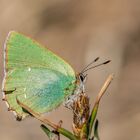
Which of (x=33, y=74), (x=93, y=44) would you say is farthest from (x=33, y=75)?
(x=93, y=44)

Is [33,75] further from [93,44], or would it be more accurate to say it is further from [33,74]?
[93,44]

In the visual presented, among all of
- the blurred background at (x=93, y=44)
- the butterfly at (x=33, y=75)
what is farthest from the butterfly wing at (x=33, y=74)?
the blurred background at (x=93, y=44)

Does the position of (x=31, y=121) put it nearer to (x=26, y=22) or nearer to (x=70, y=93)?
(x=26, y=22)

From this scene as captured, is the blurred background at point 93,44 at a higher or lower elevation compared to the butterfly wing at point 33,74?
lower

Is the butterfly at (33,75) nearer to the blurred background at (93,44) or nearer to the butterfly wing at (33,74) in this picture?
the butterfly wing at (33,74)

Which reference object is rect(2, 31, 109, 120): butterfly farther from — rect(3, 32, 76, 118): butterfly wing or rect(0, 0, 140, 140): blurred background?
rect(0, 0, 140, 140): blurred background

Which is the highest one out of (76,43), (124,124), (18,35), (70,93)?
(18,35)

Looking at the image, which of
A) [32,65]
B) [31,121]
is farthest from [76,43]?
[32,65]
